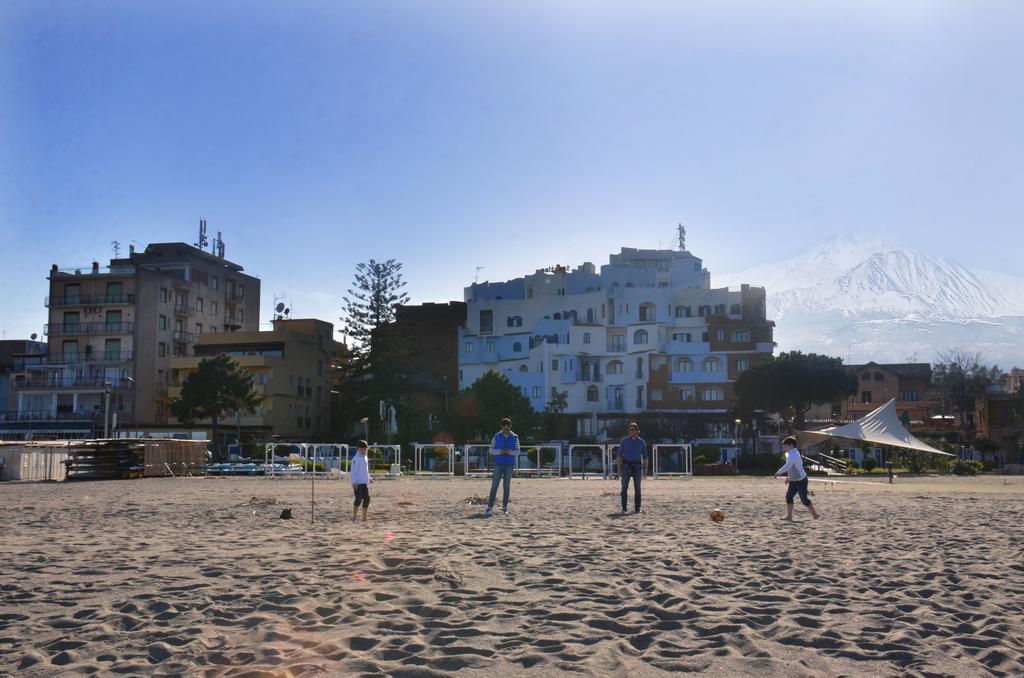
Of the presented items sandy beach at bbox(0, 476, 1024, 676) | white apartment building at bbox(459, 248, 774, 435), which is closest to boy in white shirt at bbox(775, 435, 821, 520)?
sandy beach at bbox(0, 476, 1024, 676)

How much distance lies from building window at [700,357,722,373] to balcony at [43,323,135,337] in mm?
52005

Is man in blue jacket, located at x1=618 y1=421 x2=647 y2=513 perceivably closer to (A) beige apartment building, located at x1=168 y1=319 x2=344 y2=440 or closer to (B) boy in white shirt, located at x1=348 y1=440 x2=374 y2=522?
(B) boy in white shirt, located at x1=348 y1=440 x2=374 y2=522

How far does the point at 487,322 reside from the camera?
3927 inches

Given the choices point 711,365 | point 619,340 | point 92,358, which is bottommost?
point 92,358

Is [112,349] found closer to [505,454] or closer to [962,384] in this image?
[505,454]

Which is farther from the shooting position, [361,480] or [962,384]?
[962,384]

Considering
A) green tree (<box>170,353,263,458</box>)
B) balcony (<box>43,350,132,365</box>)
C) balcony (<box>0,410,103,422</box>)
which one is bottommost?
balcony (<box>0,410,103,422</box>)

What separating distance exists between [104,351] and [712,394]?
54.7 m

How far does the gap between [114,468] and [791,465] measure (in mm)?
29450

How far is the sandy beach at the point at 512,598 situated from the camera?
6199 millimetres

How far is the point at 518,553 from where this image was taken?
1106 cm

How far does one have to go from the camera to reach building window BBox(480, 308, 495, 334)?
99.4 meters

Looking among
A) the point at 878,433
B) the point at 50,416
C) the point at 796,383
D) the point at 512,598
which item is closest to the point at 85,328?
the point at 50,416

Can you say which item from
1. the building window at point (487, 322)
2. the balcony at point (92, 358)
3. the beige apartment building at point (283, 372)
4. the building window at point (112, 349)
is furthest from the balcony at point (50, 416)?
the building window at point (487, 322)
